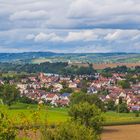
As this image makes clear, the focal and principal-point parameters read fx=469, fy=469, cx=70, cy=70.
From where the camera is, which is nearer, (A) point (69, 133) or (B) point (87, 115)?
(A) point (69, 133)

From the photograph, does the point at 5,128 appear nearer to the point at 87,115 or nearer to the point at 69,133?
the point at 69,133

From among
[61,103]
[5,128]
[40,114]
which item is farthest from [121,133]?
[61,103]

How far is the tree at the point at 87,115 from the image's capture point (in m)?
70.2

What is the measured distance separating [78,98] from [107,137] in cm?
3138

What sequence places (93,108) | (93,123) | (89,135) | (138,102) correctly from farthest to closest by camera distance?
(138,102) → (93,108) → (93,123) → (89,135)

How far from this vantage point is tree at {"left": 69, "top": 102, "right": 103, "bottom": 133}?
70250mm

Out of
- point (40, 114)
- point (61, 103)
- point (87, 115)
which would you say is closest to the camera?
point (40, 114)

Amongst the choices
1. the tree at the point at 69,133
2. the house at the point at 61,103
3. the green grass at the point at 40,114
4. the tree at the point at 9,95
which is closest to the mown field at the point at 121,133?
the green grass at the point at 40,114

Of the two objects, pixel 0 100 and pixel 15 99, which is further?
pixel 0 100

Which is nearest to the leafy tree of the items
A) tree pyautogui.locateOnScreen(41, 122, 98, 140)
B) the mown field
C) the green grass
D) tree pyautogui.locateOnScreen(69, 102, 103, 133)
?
the green grass

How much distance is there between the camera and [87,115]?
73.9 m

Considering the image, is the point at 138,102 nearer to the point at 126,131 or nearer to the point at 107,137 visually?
the point at 126,131

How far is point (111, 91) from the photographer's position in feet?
640

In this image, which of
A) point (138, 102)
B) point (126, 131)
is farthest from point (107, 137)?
point (138, 102)
